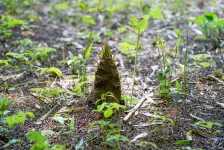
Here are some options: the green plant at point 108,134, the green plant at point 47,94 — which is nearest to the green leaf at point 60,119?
the green plant at point 108,134

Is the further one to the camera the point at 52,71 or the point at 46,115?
the point at 52,71

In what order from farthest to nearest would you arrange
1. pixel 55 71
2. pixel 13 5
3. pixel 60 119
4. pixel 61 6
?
pixel 61 6 → pixel 13 5 → pixel 55 71 → pixel 60 119

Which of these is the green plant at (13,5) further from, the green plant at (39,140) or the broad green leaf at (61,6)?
the green plant at (39,140)

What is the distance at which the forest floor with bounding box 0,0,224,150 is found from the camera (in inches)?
72.2

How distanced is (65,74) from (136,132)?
1131 mm

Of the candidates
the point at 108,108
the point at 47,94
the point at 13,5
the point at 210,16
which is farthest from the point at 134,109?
the point at 13,5

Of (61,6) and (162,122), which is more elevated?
(61,6)

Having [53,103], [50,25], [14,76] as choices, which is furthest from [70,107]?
[50,25]

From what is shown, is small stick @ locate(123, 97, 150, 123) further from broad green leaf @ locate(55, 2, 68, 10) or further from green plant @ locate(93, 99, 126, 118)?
broad green leaf @ locate(55, 2, 68, 10)

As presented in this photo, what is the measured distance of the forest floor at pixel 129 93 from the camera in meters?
1.83

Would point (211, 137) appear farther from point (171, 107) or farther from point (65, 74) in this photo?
point (65, 74)

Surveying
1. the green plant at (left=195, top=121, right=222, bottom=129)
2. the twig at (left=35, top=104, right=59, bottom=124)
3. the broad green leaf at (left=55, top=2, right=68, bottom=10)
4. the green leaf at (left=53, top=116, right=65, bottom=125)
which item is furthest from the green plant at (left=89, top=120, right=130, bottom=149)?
the broad green leaf at (left=55, top=2, right=68, bottom=10)

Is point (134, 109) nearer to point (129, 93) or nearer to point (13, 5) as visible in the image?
point (129, 93)

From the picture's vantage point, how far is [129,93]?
7.91ft
